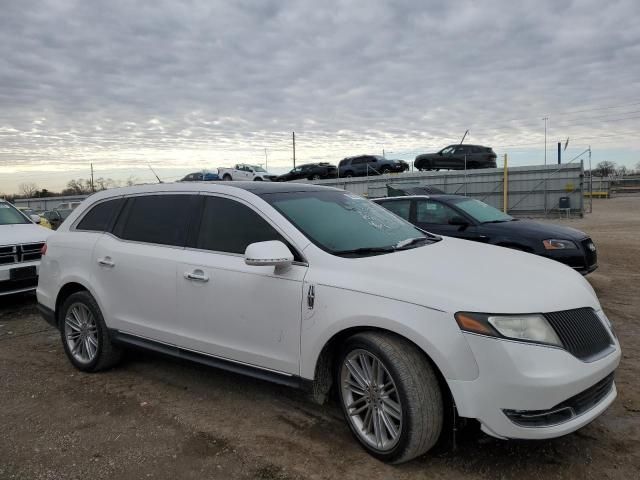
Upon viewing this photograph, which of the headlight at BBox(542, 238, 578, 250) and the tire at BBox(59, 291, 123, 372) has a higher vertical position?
the headlight at BBox(542, 238, 578, 250)

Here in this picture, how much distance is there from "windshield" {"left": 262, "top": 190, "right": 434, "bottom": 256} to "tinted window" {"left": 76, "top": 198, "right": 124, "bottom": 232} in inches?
69.5

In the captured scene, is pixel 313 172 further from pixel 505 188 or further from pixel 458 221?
pixel 458 221

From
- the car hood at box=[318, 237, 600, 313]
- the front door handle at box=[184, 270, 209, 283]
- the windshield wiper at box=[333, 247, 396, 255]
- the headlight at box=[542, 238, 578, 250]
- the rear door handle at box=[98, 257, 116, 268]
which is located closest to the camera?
the car hood at box=[318, 237, 600, 313]

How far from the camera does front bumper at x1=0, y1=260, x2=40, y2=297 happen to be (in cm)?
731

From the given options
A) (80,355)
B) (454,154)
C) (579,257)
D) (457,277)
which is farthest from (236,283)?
(454,154)

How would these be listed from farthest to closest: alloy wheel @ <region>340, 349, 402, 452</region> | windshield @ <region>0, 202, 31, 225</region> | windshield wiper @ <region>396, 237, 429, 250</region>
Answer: windshield @ <region>0, 202, 31, 225</region>
windshield wiper @ <region>396, 237, 429, 250</region>
alloy wheel @ <region>340, 349, 402, 452</region>

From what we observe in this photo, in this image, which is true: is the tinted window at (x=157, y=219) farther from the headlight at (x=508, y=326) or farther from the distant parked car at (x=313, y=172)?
the distant parked car at (x=313, y=172)

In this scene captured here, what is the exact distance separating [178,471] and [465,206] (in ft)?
21.7

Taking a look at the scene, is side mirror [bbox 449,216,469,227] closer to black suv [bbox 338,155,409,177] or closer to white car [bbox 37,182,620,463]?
white car [bbox 37,182,620,463]

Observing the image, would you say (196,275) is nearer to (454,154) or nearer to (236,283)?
(236,283)

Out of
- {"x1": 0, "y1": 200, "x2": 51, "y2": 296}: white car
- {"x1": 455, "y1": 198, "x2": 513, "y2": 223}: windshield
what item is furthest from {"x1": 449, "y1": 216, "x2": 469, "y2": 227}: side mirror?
{"x1": 0, "y1": 200, "x2": 51, "y2": 296}: white car

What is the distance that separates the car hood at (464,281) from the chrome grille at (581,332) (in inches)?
2.0

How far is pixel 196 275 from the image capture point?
382 cm

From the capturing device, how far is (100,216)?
4898 mm
